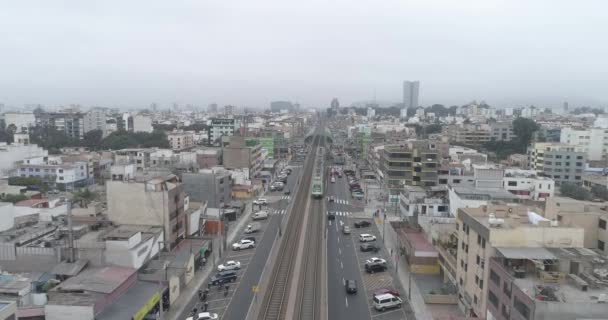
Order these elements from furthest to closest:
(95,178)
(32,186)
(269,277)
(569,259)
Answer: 1. (95,178)
2. (32,186)
3. (269,277)
4. (569,259)

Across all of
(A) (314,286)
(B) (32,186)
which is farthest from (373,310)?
(B) (32,186)

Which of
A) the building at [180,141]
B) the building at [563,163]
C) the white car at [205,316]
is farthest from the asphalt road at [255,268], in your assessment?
the building at [180,141]

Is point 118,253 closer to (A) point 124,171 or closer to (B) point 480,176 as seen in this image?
(A) point 124,171

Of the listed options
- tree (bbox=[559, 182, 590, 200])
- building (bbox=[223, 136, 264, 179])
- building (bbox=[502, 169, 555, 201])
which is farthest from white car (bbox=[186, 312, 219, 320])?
tree (bbox=[559, 182, 590, 200])

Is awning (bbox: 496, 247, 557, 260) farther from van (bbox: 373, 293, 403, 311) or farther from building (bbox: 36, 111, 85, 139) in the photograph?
building (bbox: 36, 111, 85, 139)

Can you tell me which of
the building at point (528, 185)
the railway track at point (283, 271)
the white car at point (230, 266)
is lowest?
the railway track at point (283, 271)

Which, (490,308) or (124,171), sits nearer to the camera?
(490,308)

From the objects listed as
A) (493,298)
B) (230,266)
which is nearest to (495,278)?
(493,298)

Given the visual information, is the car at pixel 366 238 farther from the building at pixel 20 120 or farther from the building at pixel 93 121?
the building at pixel 20 120
